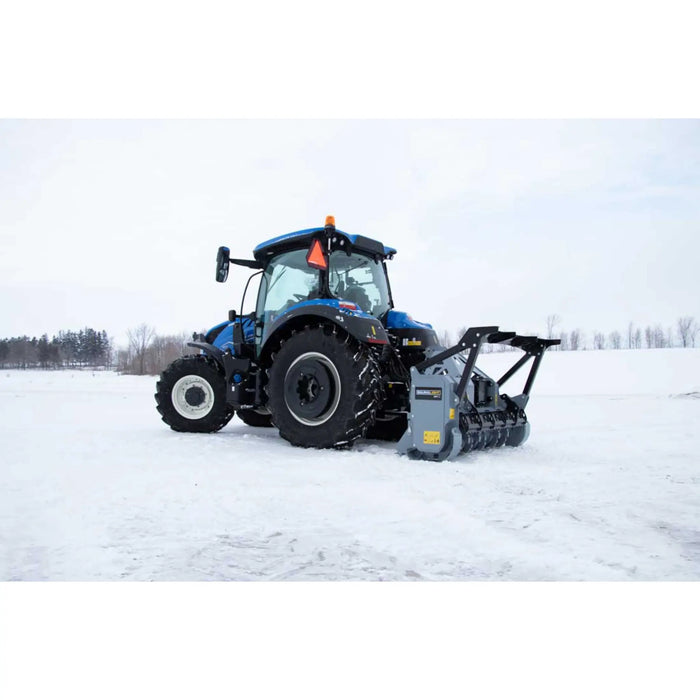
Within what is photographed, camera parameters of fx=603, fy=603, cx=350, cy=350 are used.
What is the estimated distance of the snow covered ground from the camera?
8.32ft

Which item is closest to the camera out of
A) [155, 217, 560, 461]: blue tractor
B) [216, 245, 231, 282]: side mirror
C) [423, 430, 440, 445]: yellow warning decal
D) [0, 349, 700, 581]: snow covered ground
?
[0, 349, 700, 581]: snow covered ground

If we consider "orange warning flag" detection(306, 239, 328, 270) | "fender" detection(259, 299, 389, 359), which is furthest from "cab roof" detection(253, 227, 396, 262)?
"fender" detection(259, 299, 389, 359)

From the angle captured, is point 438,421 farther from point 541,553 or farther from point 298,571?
point 298,571

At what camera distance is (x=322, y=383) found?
5.71 metres

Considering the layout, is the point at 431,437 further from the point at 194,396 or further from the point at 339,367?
the point at 194,396

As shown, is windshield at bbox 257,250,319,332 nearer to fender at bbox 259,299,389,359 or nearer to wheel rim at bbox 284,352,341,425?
fender at bbox 259,299,389,359

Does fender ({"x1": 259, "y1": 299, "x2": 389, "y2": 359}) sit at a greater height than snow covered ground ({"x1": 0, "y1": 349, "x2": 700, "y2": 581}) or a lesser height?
greater

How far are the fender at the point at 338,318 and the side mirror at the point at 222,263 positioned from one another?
4.39 ft

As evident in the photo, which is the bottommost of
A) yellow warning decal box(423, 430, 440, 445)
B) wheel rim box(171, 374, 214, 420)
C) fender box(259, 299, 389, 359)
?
yellow warning decal box(423, 430, 440, 445)

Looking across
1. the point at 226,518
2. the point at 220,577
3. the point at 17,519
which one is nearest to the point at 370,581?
the point at 220,577

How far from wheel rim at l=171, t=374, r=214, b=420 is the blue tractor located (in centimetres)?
1

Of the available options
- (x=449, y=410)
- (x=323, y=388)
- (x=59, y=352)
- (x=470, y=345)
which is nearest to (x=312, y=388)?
(x=323, y=388)

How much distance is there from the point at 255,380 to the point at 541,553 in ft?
15.5

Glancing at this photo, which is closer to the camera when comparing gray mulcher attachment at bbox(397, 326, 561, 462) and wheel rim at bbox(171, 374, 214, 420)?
gray mulcher attachment at bbox(397, 326, 561, 462)
